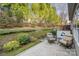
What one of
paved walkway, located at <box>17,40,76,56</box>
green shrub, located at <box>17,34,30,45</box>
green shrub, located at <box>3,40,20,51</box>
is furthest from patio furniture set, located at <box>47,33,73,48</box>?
green shrub, located at <box>3,40,20,51</box>

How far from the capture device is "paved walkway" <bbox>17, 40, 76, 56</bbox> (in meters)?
4.00

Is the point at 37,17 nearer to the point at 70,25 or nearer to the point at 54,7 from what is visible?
the point at 54,7

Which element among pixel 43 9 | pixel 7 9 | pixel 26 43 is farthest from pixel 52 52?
pixel 7 9

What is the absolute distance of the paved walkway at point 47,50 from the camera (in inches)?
158

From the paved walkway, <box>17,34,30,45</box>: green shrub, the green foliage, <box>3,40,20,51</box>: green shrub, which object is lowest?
the paved walkway

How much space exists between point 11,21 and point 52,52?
0.93 meters

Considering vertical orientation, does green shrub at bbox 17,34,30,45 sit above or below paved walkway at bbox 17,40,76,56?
above

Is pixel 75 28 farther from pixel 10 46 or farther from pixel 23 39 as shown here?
pixel 10 46

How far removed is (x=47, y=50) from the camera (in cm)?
404

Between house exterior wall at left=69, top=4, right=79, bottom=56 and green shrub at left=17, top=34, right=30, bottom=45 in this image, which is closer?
house exterior wall at left=69, top=4, right=79, bottom=56

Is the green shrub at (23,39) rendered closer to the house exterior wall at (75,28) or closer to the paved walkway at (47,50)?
the paved walkway at (47,50)

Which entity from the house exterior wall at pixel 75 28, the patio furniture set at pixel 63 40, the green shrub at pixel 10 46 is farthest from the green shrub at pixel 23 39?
the house exterior wall at pixel 75 28

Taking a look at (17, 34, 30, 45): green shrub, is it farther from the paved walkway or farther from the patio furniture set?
the patio furniture set

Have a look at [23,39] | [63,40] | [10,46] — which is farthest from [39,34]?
[10,46]
